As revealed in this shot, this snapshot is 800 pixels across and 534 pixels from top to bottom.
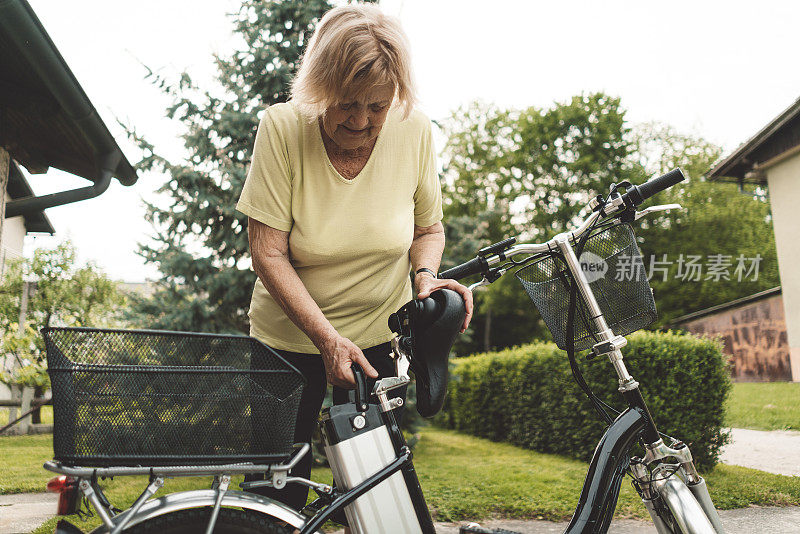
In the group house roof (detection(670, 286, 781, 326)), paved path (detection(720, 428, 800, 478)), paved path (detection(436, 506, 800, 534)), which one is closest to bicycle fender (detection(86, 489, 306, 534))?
paved path (detection(436, 506, 800, 534))

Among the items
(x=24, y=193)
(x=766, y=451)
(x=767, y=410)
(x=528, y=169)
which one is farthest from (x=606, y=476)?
(x=528, y=169)

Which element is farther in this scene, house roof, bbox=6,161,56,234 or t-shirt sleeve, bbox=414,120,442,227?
house roof, bbox=6,161,56,234

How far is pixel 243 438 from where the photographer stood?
1278mm

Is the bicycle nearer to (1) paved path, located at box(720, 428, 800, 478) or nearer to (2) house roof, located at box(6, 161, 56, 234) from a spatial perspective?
(1) paved path, located at box(720, 428, 800, 478)

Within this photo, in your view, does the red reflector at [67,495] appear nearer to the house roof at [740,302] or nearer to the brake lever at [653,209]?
the brake lever at [653,209]

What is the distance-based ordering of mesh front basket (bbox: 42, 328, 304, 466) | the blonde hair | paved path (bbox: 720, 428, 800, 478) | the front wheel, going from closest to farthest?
mesh front basket (bbox: 42, 328, 304, 466) < the blonde hair < the front wheel < paved path (bbox: 720, 428, 800, 478)

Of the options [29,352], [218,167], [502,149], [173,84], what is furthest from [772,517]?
[502,149]

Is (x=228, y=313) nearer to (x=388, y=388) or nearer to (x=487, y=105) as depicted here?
(x=388, y=388)

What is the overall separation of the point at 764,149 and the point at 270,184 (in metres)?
13.5

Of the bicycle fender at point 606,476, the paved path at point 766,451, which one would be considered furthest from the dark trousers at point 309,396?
the paved path at point 766,451

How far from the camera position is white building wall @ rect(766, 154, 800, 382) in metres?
11.8

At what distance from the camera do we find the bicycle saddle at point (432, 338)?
143 cm

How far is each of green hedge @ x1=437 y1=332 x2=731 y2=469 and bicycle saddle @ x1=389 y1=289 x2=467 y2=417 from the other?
8.65ft

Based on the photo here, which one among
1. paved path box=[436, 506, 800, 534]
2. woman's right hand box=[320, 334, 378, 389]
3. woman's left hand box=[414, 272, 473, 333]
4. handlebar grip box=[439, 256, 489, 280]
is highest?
handlebar grip box=[439, 256, 489, 280]
